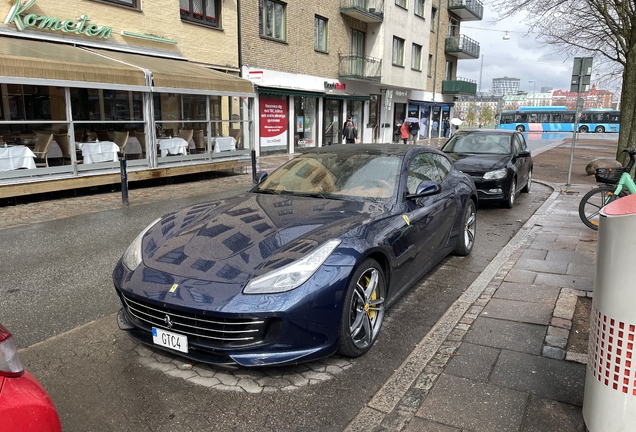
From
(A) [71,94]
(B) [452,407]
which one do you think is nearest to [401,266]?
(B) [452,407]

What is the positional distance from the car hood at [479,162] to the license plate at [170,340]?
7.57 metres

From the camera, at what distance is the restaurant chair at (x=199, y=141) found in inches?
539

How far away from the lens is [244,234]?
3.54 m

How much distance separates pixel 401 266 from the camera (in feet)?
13.1

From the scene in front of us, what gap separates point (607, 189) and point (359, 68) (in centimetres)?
1905

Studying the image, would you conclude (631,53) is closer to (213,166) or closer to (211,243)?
(213,166)

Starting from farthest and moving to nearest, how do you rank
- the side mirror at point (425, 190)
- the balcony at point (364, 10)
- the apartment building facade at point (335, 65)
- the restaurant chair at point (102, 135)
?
the balcony at point (364, 10) < the apartment building facade at point (335, 65) < the restaurant chair at point (102, 135) < the side mirror at point (425, 190)

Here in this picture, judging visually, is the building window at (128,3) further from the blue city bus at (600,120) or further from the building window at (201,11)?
the blue city bus at (600,120)

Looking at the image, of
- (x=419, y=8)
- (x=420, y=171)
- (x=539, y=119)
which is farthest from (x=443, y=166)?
(x=539, y=119)

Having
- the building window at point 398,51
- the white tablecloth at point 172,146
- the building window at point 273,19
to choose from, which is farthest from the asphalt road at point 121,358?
the building window at point 398,51

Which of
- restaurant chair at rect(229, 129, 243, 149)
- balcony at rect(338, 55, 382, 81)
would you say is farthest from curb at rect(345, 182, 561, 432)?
balcony at rect(338, 55, 382, 81)

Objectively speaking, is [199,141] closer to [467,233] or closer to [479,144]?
[479,144]

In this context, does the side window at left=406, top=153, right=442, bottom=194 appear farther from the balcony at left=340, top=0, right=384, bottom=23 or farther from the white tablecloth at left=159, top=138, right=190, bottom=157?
the balcony at left=340, top=0, right=384, bottom=23

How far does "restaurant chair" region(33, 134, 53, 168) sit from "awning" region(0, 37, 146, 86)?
4.68 feet
